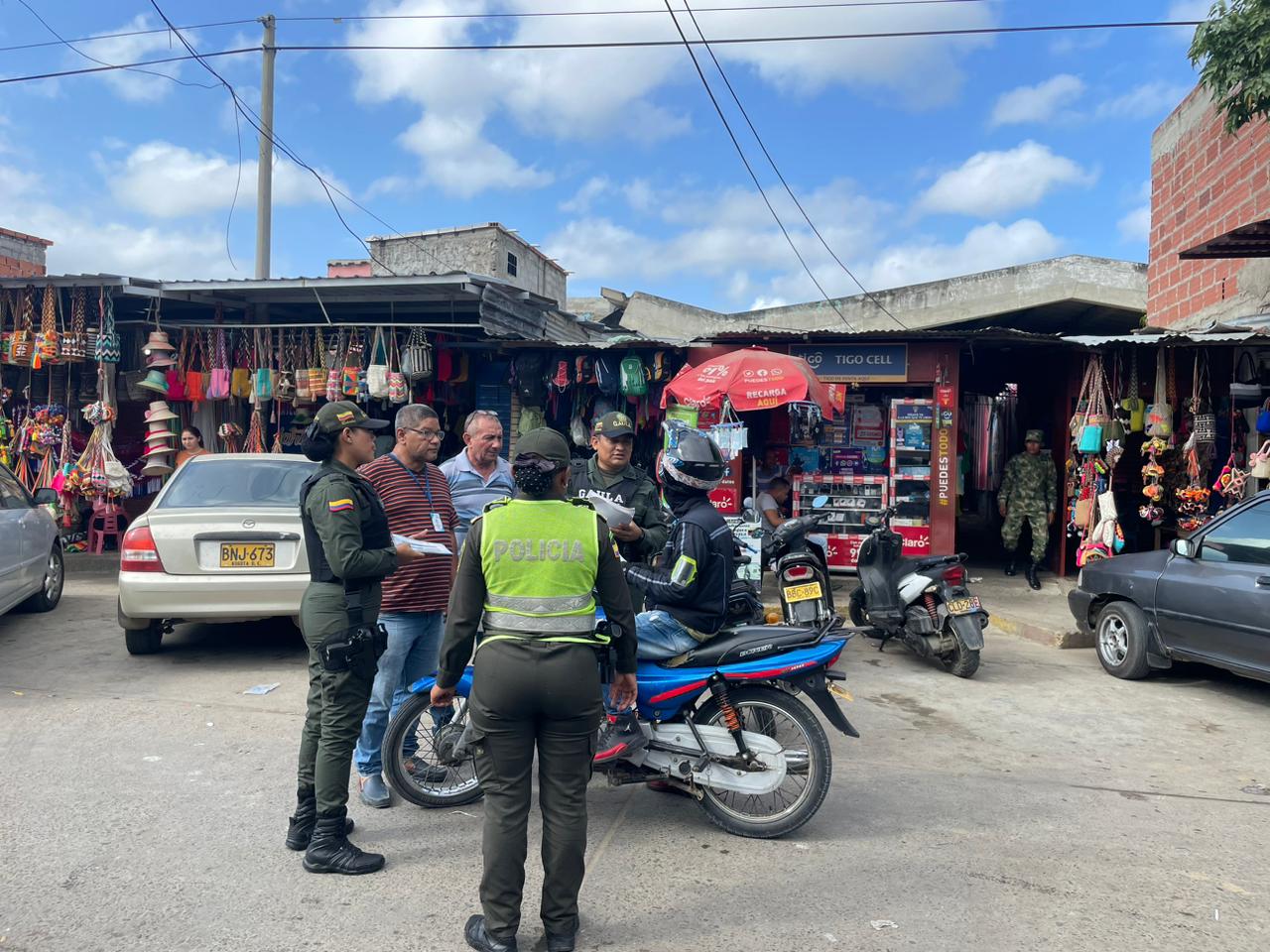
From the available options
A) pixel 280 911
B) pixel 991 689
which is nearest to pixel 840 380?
pixel 991 689

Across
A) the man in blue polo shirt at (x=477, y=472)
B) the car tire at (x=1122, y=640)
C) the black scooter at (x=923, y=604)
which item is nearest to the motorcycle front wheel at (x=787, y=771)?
the man in blue polo shirt at (x=477, y=472)

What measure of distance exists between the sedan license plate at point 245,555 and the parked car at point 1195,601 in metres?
6.10

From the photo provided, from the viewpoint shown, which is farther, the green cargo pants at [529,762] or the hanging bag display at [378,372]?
the hanging bag display at [378,372]

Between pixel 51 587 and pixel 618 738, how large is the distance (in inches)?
269

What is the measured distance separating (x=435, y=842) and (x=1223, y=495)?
859 cm

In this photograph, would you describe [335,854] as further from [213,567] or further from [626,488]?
[213,567]

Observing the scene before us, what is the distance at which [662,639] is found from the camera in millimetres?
3834

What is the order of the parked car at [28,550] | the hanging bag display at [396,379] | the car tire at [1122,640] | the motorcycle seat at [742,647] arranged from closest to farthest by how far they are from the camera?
1. the motorcycle seat at [742,647]
2. the car tire at [1122,640]
3. the parked car at [28,550]
4. the hanging bag display at [396,379]

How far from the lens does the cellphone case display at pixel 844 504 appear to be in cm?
1017

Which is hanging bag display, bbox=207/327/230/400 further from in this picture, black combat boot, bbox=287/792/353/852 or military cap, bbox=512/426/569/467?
military cap, bbox=512/426/569/467

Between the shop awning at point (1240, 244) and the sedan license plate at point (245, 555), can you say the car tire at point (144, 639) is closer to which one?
the sedan license plate at point (245, 555)

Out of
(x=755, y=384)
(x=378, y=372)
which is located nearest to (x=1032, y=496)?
(x=755, y=384)

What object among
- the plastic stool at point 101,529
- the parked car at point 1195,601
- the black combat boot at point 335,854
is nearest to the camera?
the black combat boot at point 335,854

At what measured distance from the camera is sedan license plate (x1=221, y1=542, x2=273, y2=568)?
598 centimetres
